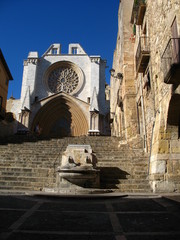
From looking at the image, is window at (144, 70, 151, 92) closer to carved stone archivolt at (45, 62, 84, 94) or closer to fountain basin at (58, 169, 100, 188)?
fountain basin at (58, 169, 100, 188)

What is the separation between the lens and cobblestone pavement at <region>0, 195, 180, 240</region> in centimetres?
249

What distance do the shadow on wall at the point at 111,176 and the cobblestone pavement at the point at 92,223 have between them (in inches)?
115

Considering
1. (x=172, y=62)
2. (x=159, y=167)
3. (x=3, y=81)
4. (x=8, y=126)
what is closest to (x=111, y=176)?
(x=159, y=167)

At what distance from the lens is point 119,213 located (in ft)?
12.1

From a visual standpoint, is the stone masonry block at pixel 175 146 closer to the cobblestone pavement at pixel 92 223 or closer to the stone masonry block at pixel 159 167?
the stone masonry block at pixel 159 167

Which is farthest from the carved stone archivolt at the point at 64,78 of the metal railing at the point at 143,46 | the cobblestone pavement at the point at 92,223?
the cobblestone pavement at the point at 92,223

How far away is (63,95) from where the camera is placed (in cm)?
2414

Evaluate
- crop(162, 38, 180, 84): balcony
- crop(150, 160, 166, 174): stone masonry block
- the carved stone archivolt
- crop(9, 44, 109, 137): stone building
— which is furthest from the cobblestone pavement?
the carved stone archivolt

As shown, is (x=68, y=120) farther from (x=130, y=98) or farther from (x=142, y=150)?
(x=142, y=150)

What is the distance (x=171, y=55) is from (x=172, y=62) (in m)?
0.39

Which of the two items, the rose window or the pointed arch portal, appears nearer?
the pointed arch portal

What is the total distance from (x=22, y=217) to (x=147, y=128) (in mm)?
8049

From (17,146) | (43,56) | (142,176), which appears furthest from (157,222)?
(43,56)

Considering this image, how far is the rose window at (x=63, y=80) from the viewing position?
26.3 m
